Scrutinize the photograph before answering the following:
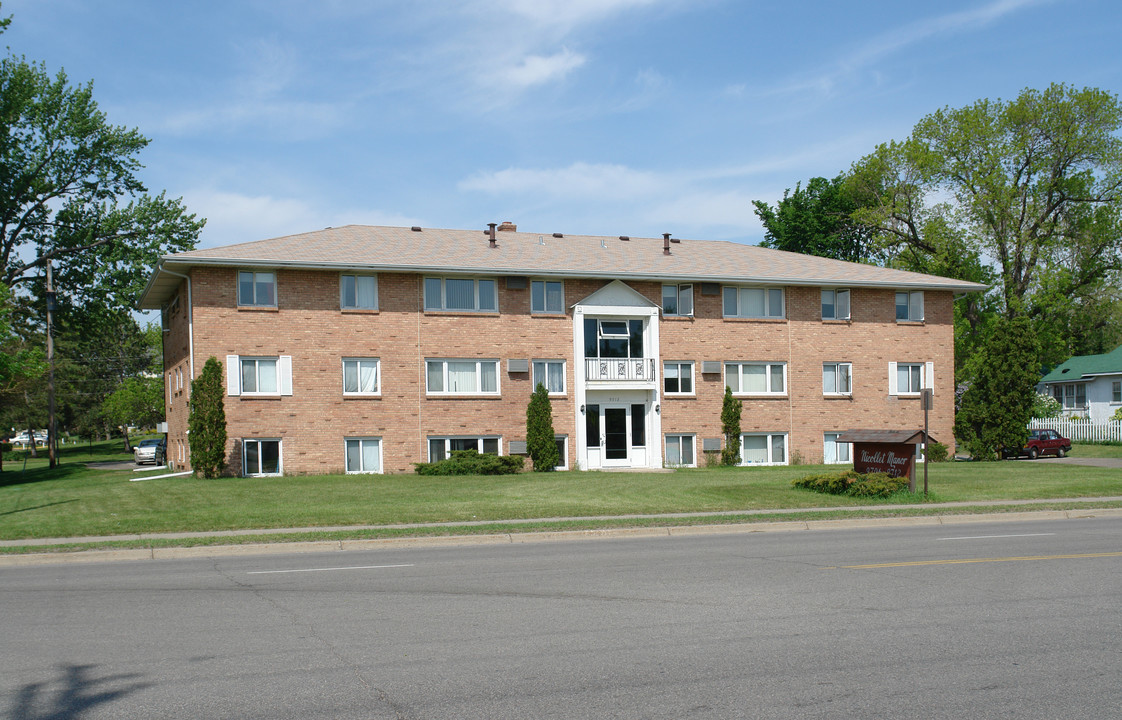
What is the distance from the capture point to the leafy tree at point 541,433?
31750 mm

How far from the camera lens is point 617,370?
33375 mm

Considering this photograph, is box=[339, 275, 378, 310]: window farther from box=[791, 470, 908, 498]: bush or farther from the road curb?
the road curb

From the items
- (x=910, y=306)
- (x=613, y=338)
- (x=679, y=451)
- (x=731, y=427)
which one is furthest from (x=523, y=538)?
(x=910, y=306)

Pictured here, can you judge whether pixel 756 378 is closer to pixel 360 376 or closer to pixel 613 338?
pixel 613 338

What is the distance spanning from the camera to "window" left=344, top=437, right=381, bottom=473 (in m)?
31.0

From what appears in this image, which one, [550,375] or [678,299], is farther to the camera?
[678,299]

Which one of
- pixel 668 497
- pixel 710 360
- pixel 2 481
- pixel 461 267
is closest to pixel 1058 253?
pixel 710 360

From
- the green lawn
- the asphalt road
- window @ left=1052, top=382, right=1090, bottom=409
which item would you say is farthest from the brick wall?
window @ left=1052, top=382, right=1090, bottom=409

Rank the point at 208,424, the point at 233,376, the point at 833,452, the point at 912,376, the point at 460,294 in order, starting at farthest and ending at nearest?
the point at 912,376
the point at 833,452
the point at 460,294
the point at 233,376
the point at 208,424

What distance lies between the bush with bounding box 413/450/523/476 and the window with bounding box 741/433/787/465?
956cm

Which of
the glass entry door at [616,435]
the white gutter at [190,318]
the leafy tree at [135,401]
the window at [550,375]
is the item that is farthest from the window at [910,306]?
the leafy tree at [135,401]

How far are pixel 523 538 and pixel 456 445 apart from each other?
1675cm

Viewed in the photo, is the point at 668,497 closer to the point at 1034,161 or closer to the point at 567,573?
the point at 567,573

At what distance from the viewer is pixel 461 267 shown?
3148 centimetres
